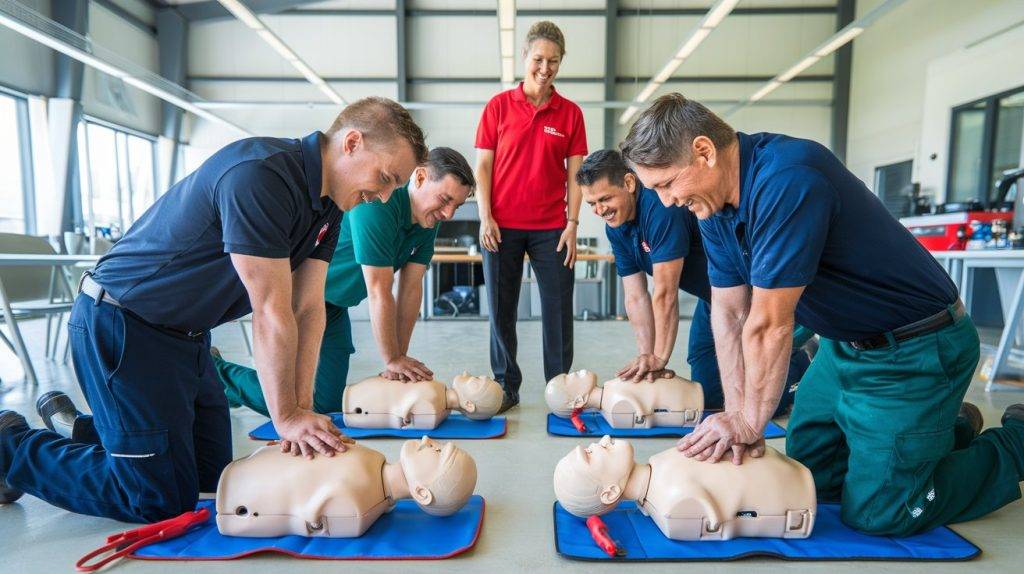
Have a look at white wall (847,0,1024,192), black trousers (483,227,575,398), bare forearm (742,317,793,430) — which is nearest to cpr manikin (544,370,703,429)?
black trousers (483,227,575,398)

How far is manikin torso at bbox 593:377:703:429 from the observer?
238 centimetres

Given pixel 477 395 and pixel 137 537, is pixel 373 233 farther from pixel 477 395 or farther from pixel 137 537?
pixel 137 537

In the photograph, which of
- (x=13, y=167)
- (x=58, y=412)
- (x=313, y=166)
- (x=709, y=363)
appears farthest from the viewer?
(x=13, y=167)

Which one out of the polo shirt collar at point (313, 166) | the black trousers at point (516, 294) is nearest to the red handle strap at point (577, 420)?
the black trousers at point (516, 294)

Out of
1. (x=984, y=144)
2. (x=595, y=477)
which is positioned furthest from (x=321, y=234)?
(x=984, y=144)

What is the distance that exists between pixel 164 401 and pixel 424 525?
777 mm

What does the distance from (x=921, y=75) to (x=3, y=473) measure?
11118 mm

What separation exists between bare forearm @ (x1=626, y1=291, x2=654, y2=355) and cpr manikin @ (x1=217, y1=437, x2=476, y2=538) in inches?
57.2

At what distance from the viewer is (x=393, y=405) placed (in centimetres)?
237

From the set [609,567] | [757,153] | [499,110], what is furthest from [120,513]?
[499,110]

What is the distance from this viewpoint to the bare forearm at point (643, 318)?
8.84 ft

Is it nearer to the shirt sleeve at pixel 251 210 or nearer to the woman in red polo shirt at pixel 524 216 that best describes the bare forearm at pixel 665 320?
the woman in red polo shirt at pixel 524 216

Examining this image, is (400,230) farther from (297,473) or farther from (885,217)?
(885,217)

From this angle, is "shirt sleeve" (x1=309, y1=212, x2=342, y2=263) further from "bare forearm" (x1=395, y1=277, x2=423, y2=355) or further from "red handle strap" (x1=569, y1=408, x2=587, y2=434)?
"red handle strap" (x1=569, y1=408, x2=587, y2=434)
